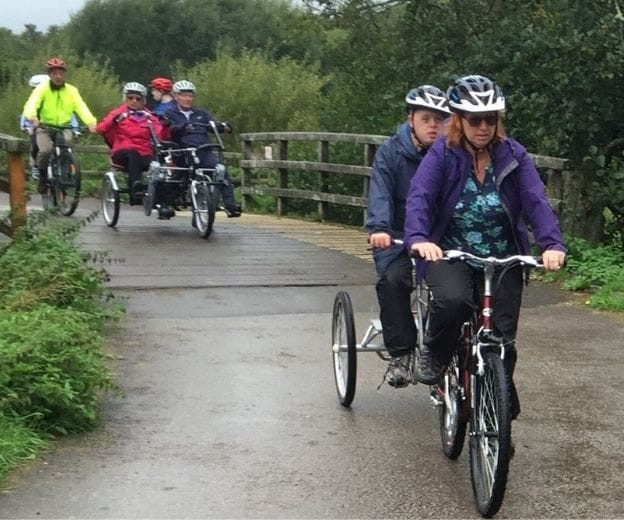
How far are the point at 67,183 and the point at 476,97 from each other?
10.7 meters

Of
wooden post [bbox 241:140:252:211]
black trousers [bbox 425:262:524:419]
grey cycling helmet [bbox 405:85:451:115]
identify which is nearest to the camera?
black trousers [bbox 425:262:524:419]

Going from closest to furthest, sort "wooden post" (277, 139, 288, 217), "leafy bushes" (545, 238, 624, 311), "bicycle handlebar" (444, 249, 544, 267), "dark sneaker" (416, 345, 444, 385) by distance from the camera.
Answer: "bicycle handlebar" (444, 249, 544, 267) < "dark sneaker" (416, 345, 444, 385) < "leafy bushes" (545, 238, 624, 311) < "wooden post" (277, 139, 288, 217)

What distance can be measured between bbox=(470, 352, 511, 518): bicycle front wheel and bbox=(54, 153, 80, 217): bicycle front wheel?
420 inches

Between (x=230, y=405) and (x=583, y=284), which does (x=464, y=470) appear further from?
(x=583, y=284)

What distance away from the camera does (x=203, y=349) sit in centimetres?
821

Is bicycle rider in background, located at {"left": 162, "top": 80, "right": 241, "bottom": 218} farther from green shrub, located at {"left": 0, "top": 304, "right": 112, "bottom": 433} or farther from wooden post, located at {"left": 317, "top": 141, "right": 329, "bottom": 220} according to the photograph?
green shrub, located at {"left": 0, "top": 304, "right": 112, "bottom": 433}

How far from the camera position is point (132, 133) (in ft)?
47.0

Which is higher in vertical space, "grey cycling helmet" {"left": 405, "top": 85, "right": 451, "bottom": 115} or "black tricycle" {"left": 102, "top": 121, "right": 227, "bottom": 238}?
"grey cycling helmet" {"left": 405, "top": 85, "right": 451, "bottom": 115}

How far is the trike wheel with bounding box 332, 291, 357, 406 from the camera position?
6.69 m

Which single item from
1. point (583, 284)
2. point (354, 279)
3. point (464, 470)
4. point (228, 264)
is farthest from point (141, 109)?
point (464, 470)

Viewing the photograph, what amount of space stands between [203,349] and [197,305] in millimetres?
1585

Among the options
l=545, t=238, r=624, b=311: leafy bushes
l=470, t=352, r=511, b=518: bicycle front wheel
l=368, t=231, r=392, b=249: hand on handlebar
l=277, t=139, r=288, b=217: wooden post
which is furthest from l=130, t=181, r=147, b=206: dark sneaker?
l=470, t=352, r=511, b=518: bicycle front wheel

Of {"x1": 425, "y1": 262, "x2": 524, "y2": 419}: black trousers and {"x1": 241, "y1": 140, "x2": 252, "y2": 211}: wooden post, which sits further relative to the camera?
{"x1": 241, "y1": 140, "x2": 252, "y2": 211}: wooden post

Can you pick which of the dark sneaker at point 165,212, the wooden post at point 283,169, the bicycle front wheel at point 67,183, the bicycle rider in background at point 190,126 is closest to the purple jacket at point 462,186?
the bicycle rider in background at point 190,126
